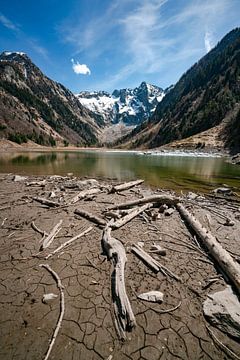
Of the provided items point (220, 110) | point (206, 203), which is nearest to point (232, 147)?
point (220, 110)

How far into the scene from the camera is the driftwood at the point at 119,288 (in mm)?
5152

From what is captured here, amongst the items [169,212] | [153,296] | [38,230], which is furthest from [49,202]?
[153,296]

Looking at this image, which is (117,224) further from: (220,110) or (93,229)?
(220,110)

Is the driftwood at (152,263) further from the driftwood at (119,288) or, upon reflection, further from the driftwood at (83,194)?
the driftwood at (83,194)

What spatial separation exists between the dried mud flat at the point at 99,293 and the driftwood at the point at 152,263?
147 millimetres

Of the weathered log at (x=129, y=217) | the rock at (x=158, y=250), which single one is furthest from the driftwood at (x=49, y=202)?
the rock at (x=158, y=250)

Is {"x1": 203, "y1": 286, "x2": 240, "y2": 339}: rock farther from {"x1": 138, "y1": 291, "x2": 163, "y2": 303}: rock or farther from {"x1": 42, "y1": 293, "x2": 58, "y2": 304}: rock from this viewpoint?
{"x1": 42, "y1": 293, "x2": 58, "y2": 304}: rock

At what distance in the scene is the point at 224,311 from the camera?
18.0 feet

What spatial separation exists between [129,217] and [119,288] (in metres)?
5.69

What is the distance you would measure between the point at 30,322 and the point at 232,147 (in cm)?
11313

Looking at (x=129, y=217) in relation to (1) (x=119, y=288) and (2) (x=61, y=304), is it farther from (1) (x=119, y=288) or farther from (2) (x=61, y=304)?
(2) (x=61, y=304)

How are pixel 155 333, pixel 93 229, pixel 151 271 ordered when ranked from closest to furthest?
pixel 155 333
pixel 151 271
pixel 93 229

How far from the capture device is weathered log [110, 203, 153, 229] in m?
10.6

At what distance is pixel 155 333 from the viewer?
16.7ft
